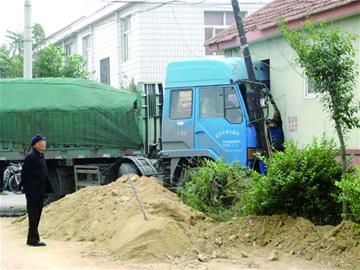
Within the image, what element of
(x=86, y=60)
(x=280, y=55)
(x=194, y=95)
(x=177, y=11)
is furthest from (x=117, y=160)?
(x=86, y=60)

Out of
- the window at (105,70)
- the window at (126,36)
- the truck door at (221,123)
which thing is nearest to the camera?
the truck door at (221,123)

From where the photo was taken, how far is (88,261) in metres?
8.55

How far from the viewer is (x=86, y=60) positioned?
93.2 feet

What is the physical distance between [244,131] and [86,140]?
14.7 feet

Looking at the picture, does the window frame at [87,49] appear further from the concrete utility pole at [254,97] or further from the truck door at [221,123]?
the concrete utility pole at [254,97]

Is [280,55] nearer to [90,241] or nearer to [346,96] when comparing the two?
[346,96]

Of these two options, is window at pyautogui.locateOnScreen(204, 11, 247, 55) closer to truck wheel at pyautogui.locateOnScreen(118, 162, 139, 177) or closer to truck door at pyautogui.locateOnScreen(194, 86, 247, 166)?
truck wheel at pyautogui.locateOnScreen(118, 162, 139, 177)

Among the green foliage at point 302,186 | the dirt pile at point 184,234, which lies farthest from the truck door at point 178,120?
the green foliage at point 302,186

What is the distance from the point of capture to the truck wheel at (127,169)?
14441 mm

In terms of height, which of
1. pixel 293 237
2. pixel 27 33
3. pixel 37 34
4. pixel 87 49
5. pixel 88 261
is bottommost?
pixel 88 261

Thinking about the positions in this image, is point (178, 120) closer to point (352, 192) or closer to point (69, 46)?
point (352, 192)

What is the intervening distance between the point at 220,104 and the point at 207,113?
33cm

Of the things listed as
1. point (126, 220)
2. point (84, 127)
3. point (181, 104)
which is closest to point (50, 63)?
point (84, 127)

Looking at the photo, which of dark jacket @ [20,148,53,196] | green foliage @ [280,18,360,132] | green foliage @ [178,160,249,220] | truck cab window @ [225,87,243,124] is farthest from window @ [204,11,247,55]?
green foliage @ [280,18,360,132]
